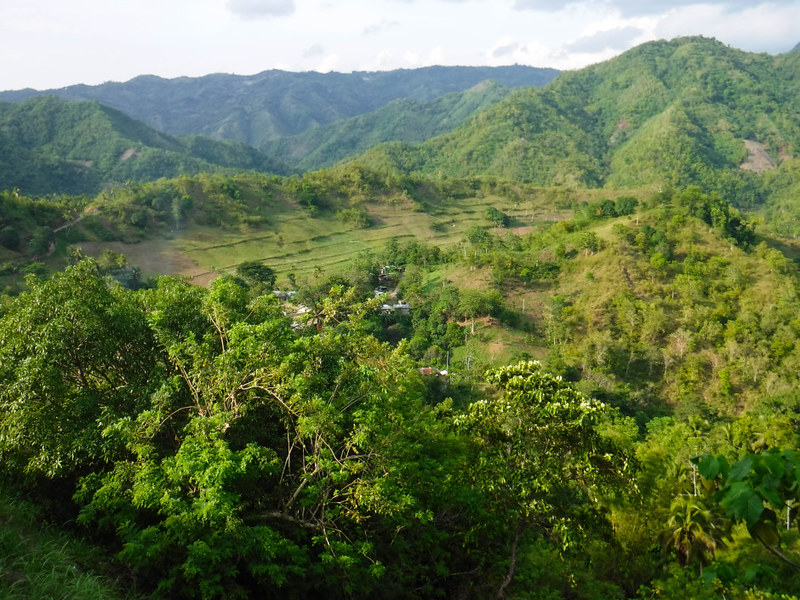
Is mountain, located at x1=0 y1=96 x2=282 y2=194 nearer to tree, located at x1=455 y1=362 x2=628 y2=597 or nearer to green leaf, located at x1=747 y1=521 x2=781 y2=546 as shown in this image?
tree, located at x1=455 y1=362 x2=628 y2=597

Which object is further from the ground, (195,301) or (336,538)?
(195,301)

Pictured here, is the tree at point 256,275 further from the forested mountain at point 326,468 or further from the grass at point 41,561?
the grass at point 41,561

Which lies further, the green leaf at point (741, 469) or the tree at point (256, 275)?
the tree at point (256, 275)

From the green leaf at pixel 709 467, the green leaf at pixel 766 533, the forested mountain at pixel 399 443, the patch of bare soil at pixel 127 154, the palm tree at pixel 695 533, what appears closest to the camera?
the green leaf at pixel 709 467

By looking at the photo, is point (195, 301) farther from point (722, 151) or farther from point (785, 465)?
point (722, 151)

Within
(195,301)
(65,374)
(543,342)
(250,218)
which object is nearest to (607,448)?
(195,301)

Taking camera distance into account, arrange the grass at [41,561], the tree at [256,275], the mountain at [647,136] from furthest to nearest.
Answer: the mountain at [647,136] < the tree at [256,275] < the grass at [41,561]

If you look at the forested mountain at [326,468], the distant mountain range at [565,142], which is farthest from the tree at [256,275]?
the distant mountain range at [565,142]
